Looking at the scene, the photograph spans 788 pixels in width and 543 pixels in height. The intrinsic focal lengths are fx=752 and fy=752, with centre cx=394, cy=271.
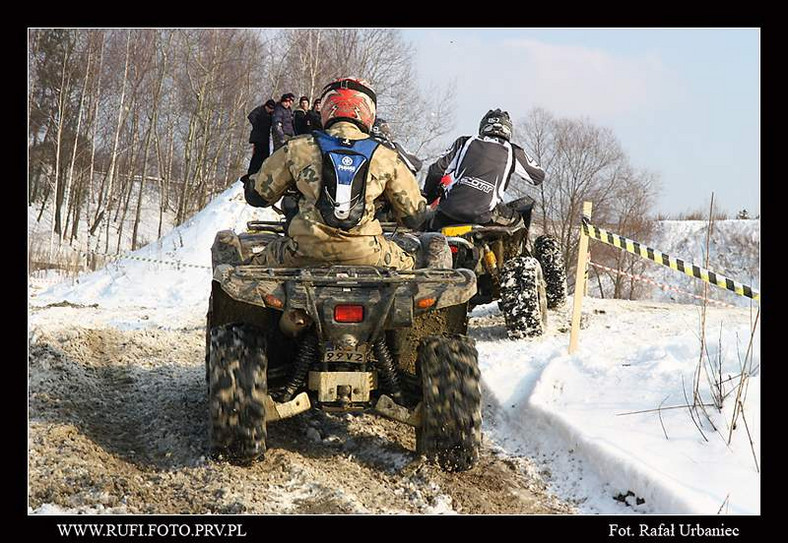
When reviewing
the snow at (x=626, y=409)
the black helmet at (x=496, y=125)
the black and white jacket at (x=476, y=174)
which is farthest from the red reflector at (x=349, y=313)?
the black helmet at (x=496, y=125)

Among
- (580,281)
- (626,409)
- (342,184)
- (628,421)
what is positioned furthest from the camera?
(580,281)

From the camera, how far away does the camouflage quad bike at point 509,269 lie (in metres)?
6.80

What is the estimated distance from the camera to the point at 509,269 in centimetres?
696

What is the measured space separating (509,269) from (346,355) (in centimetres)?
331

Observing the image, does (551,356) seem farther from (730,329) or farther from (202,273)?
(202,273)

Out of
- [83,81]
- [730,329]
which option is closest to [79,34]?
[83,81]

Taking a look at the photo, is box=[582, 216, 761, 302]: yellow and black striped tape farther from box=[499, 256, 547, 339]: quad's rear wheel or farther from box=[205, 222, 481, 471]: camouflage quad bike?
box=[205, 222, 481, 471]: camouflage quad bike

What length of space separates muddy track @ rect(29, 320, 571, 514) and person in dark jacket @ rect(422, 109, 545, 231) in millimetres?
2540

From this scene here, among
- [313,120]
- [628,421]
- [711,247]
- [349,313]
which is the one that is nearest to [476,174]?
[313,120]

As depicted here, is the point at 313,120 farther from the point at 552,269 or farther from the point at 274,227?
the point at 274,227

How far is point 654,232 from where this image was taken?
101 feet

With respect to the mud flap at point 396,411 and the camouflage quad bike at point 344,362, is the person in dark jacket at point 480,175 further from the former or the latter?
the mud flap at point 396,411

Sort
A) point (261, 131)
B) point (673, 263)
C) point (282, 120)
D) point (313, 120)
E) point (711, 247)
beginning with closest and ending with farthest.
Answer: point (673, 263)
point (313, 120)
point (261, 131)
point (282, 120)
point (711, 247)

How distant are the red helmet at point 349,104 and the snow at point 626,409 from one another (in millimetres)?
2154
